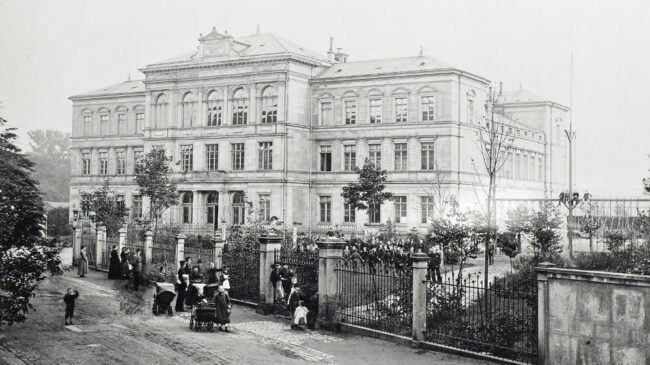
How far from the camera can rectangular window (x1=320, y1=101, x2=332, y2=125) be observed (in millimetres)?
48625

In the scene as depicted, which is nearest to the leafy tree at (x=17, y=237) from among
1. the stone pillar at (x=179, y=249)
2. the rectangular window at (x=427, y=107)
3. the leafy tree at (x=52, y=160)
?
the stone pillar at (x=179, y=249)

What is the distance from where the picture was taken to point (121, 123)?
59656mm

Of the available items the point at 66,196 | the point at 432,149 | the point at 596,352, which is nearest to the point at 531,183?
the point at 432,149

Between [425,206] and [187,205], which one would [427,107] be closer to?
[425,206]

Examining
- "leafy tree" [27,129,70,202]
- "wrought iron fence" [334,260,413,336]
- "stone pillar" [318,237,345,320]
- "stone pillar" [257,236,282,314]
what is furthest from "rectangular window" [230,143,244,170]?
"leafy tree" [27,129,70,202]

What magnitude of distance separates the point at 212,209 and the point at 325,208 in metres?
8.05

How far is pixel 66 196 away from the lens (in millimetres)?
91312

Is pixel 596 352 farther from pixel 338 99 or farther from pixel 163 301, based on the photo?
pixel 338 99

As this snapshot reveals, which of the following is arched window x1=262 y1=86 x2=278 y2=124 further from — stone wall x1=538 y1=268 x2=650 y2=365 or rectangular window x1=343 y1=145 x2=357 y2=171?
stone wall x1=538 y1=268 x2=650 y2=365

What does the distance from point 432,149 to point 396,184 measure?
324 cm

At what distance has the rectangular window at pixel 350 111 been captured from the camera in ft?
157

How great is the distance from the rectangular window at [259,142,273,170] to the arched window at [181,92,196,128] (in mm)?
6295

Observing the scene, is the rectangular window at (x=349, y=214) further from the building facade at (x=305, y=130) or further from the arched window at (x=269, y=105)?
the arched window at (x=269, y=105)

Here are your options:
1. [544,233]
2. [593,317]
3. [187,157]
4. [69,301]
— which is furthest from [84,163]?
[593,317]
